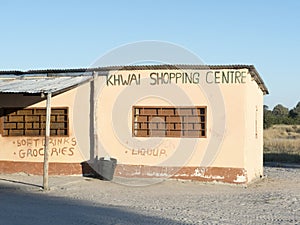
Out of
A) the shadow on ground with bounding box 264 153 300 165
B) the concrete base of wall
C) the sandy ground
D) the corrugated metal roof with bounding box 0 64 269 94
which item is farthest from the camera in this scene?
the shadow on ground with bounding box 264 153 300 165

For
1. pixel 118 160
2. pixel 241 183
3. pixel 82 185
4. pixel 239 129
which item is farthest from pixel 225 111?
pixel 82 185

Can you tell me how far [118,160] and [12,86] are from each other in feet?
14.3

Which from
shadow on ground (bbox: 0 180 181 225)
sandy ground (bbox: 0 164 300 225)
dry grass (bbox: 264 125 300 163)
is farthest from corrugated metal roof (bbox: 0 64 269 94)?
dry grass (bbox: 264 125 300 163)

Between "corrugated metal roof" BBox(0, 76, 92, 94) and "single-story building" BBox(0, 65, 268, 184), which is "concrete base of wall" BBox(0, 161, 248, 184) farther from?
"corrugated metal roof" BBox(0, 76, 92, 94)

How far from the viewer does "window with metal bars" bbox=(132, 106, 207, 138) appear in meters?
19.0

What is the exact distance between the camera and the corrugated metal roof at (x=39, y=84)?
A: 672 inches

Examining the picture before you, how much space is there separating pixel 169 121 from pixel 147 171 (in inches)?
72.9

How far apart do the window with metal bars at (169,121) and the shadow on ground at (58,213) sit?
526cm

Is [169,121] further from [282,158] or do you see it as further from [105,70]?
[282,158]

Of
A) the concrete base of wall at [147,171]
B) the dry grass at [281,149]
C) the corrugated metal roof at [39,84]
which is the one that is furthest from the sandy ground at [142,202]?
the dry grass at [281,149]

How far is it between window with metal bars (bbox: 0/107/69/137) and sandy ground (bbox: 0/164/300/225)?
5.41ft

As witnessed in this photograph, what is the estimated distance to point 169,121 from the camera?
757 inches

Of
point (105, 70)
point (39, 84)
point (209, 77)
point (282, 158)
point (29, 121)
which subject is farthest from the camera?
point (282, 158)

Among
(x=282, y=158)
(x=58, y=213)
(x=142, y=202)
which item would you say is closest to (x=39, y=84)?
(x=142, y=202)
